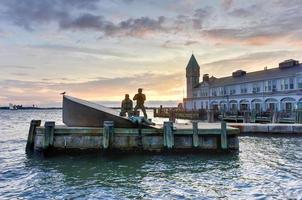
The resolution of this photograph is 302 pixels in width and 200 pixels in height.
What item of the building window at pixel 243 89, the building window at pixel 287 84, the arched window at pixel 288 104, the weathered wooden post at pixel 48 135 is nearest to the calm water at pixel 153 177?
the weathered wooden post at pixel 48 135

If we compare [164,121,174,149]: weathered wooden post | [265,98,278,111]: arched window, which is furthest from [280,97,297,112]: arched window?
[164,121,174,149]: weathered wooden post

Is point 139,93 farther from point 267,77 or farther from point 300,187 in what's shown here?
point 267,77

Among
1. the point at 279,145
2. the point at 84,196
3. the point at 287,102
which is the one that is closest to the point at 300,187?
the point at 84,196

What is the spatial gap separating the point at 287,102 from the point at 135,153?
37.1m

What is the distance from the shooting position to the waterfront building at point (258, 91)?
46688mm

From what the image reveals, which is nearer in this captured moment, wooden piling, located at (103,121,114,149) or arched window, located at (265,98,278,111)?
wooden piling, located at (103,121,114,149)

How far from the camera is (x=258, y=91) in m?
53.3

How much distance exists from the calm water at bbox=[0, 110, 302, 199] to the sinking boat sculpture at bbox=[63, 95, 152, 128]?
6.98 ft

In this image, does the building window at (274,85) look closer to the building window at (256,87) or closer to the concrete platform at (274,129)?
the building window at (256,87)

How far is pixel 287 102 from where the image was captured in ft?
155

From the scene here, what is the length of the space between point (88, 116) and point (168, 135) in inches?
196

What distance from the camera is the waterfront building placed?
153 ft

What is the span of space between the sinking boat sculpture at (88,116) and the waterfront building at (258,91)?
1355 inches

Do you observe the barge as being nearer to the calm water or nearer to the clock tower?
the calm water
